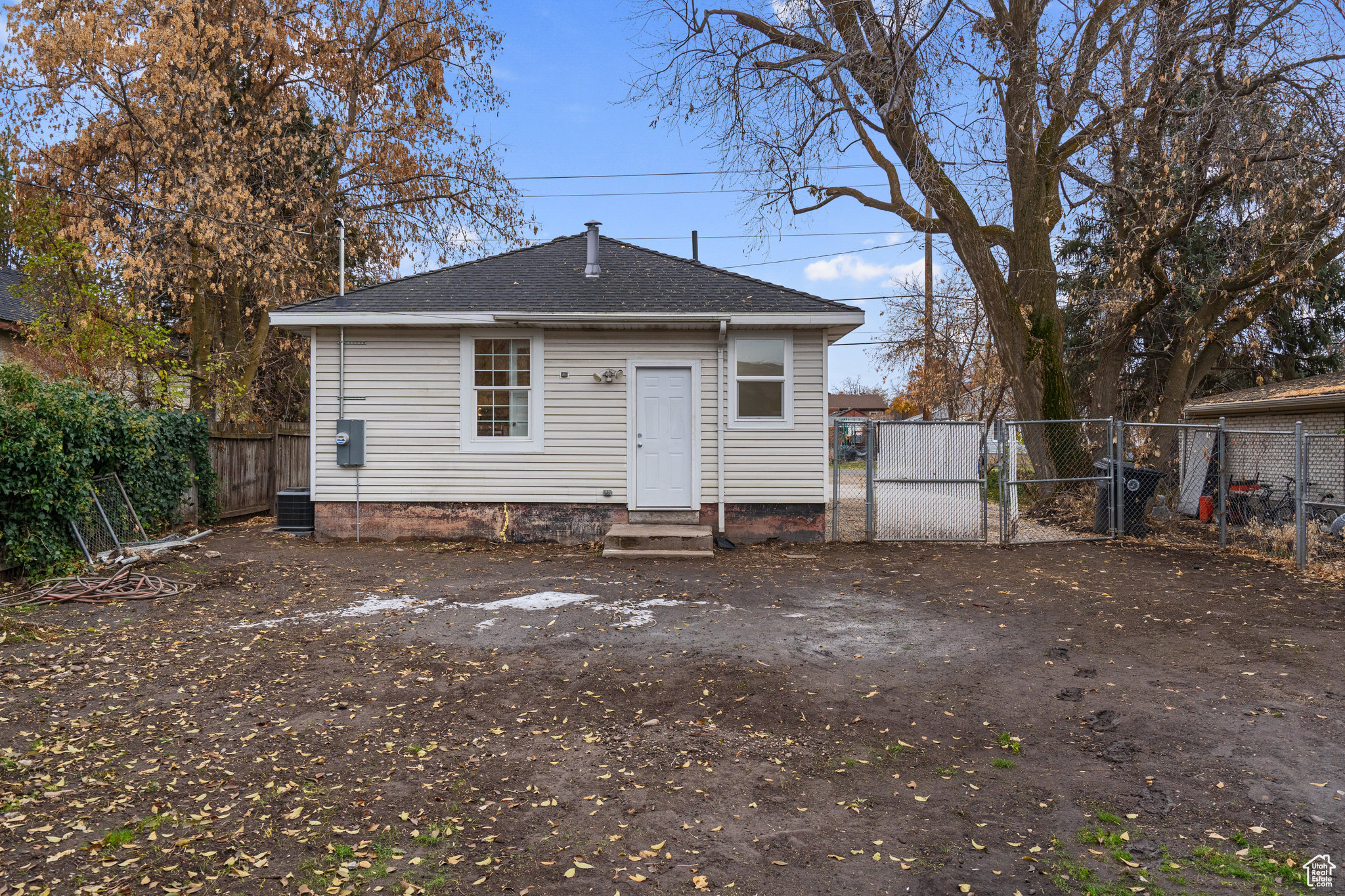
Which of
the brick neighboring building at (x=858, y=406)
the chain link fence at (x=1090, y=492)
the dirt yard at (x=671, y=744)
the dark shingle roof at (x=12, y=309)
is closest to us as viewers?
the dirt yard at (x=671, y=744)

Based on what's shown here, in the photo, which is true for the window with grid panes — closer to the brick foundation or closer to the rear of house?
the brick foundation

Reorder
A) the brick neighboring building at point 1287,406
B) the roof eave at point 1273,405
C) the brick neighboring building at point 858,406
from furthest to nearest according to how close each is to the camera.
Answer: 1. the brick neighboring building at point 858,406
2. the brick neighboring building at point 1287,406
3. the roof eave at point 1273,405

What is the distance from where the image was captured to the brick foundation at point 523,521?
1095 centimetres

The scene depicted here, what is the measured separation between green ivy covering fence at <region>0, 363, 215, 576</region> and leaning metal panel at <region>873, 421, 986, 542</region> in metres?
9.40

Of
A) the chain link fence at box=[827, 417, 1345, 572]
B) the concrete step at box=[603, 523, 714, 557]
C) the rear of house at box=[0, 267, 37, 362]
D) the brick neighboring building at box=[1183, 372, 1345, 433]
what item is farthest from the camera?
the rear of house at box=[0, 267, 37, 362]

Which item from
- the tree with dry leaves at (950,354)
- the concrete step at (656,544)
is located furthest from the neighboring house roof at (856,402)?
the concrete step at (656,544)

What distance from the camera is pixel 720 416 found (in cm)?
1088

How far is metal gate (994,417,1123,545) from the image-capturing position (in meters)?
11.0

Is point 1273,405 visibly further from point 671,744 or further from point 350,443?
point 350,443

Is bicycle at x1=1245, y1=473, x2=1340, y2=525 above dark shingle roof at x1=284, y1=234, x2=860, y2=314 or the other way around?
the other way around

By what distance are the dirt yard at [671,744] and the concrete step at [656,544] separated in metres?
2.20

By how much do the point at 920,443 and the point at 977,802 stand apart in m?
8.12

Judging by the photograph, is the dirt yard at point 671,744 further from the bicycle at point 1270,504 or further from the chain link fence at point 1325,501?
the bicycle at point 1270,504

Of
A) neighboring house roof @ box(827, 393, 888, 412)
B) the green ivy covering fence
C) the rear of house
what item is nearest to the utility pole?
the green ivy covering fence
